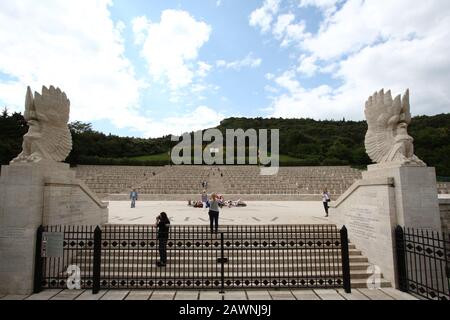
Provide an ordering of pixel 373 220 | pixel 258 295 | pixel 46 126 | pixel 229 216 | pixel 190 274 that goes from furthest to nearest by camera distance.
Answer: pixel 229 216 → pixel 46 126 → pixel 373 220 → pixel 190 274 → pixel 258 295

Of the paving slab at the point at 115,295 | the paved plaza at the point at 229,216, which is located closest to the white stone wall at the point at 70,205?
the paved plaza at the point at 229,216

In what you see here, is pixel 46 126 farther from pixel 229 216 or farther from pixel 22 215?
pixel 229 216

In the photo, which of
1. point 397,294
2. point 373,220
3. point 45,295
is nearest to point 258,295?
point 397,294

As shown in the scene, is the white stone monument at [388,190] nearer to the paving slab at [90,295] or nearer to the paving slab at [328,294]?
the paving slab at [328,294]

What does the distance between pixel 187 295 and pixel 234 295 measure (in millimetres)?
997

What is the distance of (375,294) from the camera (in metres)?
5.83

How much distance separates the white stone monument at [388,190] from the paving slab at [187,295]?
180 inches

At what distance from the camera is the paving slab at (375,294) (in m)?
5.60

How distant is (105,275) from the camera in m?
6.48

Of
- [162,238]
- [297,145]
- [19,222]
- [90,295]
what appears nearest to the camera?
[90,295]

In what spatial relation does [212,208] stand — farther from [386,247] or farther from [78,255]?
[386,247]

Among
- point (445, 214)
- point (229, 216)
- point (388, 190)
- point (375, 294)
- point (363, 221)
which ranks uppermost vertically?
point (388, 190)
